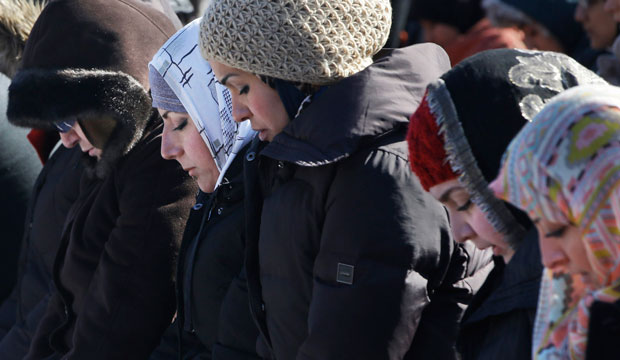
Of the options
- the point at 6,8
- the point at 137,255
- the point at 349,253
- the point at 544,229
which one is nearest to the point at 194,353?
the point at 137,255

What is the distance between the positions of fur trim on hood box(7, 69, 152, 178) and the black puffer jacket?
1133 millimetres

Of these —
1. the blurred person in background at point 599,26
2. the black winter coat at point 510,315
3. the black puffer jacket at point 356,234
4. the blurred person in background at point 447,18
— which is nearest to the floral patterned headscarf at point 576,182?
the black winter coat at point 510,315

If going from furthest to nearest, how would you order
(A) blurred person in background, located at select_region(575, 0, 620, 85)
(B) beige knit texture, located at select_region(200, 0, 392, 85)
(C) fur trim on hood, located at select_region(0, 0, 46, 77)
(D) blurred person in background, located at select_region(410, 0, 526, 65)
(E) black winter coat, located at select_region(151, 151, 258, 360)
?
1. (D) blurred person in background, located at select_region(410, 0, 526, 65)
2. (C) fur trim on hood, located at select_region(0, 0, 46, 77)
3. (A) blurred person in background, located at select_region(575, 0, 620, 85)
4. (E) black winter coat, located at select_region(151, 151, 258, 360)
5. (B) beige knit texture, located at select_region(200, 0, 392, 85)

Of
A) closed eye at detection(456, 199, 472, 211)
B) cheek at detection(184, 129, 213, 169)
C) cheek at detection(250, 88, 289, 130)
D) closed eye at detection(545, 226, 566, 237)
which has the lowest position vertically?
cheek at detection(184, 129, 213, 169)

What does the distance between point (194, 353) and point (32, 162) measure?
196 cm

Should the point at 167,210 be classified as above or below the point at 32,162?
above

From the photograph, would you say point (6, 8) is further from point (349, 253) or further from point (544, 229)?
point (544, 229)

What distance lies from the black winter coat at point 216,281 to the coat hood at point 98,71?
57cm

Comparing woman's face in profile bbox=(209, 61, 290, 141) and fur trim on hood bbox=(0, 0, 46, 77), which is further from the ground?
woman's face in profile bbox=(209, 61, 290, 141)

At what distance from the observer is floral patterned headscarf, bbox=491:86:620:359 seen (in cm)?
145

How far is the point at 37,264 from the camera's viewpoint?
13.0 ft

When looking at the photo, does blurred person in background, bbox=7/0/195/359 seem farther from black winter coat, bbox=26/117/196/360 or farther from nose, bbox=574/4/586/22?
nose, bbox=574/4/586/22

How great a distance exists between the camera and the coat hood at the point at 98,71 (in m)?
3.42

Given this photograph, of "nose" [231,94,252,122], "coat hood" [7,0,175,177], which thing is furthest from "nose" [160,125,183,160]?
"nose" [231,94,252,122]
